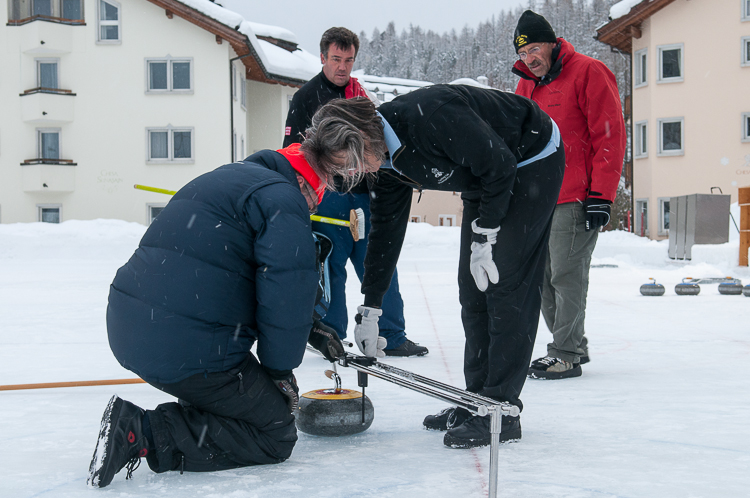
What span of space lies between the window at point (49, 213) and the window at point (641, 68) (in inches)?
671

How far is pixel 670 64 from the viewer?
19281 millimetres

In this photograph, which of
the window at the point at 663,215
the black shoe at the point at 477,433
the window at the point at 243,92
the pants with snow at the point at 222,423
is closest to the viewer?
the pants with snow at the point at 222,423

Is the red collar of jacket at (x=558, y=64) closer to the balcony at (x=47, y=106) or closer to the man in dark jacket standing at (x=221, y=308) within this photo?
→ the man in dark jacket standing at (x=221, y=308)

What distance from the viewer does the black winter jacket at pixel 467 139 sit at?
2.06 meters

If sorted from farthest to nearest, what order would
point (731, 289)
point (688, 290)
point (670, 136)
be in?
point (670, 136) → point (688, 290) → point (731, 289)

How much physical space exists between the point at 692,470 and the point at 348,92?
260 cm

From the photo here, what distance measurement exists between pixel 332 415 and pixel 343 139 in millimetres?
901

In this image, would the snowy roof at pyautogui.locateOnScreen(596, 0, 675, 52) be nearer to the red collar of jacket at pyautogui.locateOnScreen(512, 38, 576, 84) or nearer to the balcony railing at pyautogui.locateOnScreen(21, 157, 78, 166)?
the balcony railing at pyautogui.locateOnScreen(21, 157, 78, 166)

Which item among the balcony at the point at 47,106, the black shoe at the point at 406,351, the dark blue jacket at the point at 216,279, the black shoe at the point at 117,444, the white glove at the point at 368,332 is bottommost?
the black shoe at the point at 406,351

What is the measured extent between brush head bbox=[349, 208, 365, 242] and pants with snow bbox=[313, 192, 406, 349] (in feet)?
0.15

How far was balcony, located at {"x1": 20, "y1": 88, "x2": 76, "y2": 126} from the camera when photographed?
19.4 m

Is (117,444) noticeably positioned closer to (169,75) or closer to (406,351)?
(406,351)

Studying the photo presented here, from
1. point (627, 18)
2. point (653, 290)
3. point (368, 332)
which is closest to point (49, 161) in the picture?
point (627, 18)

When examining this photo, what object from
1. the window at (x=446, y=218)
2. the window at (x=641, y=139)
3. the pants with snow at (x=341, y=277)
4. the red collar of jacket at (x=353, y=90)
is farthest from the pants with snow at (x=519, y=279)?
the window at (x=446, y=218)
